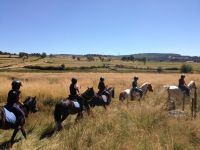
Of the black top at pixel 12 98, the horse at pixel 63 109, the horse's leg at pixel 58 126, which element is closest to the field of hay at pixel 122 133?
the horse's leg at pixel 58 126

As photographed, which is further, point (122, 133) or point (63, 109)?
point (63, 109)

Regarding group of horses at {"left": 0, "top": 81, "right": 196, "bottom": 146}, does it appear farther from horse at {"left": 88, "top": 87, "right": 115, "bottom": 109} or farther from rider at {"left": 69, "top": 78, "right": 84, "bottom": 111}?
rider at {"left": 69, "top": 78, "right": 84, "bottom": 111}

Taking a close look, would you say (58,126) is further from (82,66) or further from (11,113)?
(82,66)

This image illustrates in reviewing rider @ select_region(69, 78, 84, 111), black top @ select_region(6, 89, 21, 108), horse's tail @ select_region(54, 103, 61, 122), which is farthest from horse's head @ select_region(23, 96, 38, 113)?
rider @ select_region(69, 78, 84, 111)

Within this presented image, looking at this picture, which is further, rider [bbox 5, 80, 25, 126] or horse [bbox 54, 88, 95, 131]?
horse [bbox 54, 88, 95, 131]

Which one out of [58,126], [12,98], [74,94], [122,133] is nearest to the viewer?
[122,133]

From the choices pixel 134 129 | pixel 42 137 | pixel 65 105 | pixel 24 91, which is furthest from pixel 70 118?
pixel 24 91

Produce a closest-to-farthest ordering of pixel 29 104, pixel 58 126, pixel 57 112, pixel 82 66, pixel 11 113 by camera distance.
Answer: pixel 11 113, pixel 29 104, pixel 58 126, pixel 57 112, pixel 82 66

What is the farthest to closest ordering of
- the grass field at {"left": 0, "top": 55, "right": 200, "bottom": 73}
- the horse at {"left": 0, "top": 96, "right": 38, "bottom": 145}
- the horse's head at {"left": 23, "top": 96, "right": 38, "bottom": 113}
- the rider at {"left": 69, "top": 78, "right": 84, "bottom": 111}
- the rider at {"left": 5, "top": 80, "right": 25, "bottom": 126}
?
1. the grass field at {"left": 0, "top": 55, "right": 200, "bottom": 73}
2. the rider at {"left": 69, "top": 78, "right": 84, "bottom": 111}
3. the horse's head at {"left": 23, "top": 96, "right": 38, "bottom": 113}
4. the rider at {"left": 5, "top": 80, "right": 25, "bottom": 126}
5. the horse at {"left": 0, "top": 96, "right": 38, "bottom": 145}

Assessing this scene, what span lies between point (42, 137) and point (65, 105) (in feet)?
5.23

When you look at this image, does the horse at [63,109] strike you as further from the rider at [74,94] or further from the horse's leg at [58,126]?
the rider at [74,94]

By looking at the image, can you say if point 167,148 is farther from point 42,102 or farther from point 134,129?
point 42,102

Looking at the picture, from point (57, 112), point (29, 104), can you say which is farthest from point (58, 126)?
point (29, 104)

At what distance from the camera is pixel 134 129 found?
34.0 ft
